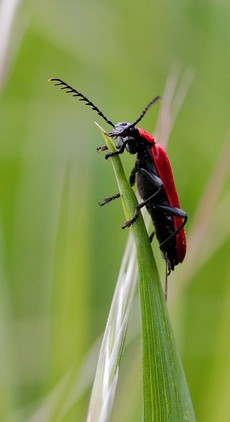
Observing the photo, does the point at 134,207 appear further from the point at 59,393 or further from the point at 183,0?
the point at 183,0

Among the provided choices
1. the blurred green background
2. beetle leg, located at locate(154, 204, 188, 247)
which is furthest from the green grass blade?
beetle leg, located at locate(154, 204, 188, 247)

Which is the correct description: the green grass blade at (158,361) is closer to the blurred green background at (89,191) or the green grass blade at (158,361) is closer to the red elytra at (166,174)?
the blurred green background at (89,191)

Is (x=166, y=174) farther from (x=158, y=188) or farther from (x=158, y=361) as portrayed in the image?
Answer: (x=158, y=361)

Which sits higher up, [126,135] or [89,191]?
[126,135]

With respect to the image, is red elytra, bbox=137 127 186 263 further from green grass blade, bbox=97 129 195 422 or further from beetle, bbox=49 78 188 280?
green grass blade, bbox=97 129 195 422

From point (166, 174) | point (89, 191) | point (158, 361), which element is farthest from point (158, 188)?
point (158, 361)

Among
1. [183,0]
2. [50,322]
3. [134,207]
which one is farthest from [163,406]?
[183,0]
